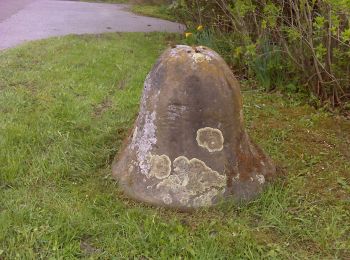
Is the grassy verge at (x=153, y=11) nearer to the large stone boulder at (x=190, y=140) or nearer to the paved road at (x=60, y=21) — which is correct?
the paved road at (x=60, y=21)

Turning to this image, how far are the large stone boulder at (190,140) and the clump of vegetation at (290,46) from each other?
4.86ft

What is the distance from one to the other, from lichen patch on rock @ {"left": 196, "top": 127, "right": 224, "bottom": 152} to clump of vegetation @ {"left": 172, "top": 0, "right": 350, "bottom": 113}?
→ 64.3 inches

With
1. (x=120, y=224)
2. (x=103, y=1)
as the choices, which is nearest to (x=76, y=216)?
(x=120, y=224)

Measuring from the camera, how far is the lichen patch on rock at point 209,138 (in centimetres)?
364

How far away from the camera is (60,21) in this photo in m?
12.8

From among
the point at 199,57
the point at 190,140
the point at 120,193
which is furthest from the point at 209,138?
the point at 120,193

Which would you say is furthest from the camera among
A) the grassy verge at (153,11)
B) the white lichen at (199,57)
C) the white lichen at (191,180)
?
the grassy verge at (153,11)

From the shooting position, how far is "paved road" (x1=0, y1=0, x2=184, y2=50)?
422 inches

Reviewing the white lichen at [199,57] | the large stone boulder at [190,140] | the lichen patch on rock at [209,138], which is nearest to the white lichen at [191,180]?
the large stone boulder at [190,140]

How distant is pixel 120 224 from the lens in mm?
3291

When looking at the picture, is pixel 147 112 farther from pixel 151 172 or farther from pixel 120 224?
pixel 120 224

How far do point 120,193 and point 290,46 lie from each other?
3.83m

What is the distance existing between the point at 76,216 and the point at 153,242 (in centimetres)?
58

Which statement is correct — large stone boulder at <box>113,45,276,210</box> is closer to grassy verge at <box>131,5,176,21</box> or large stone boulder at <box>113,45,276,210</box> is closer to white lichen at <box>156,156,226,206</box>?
white lichen at <box>156,156,226,206</box>
